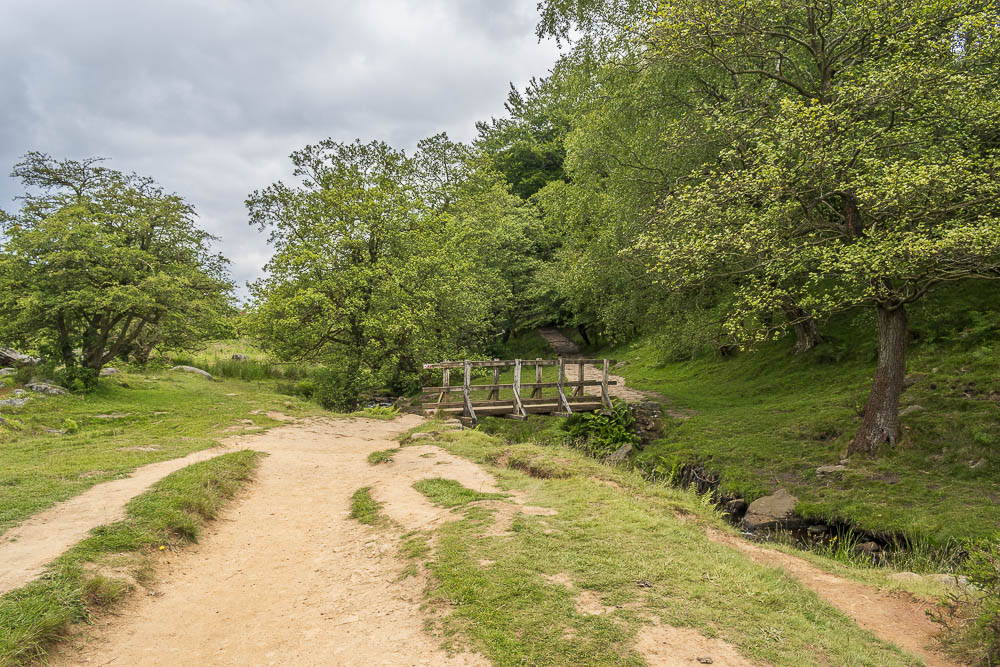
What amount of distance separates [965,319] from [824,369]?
3.65 metres

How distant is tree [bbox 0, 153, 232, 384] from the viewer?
17547 millimetres

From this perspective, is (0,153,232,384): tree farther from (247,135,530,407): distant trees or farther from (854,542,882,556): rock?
(854,542,882,556): rock

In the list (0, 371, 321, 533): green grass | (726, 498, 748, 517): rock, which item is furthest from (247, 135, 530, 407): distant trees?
(726, 498, 748, 517): rock

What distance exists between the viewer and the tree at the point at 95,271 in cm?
1755

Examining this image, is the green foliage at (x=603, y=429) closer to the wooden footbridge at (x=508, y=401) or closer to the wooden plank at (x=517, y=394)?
the wooden footbridge at (x=508, y=401)

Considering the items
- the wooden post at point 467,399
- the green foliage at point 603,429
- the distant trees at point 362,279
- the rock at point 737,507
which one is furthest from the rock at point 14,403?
the rock at point 737,507

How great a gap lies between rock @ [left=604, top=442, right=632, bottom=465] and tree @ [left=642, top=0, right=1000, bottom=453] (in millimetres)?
4763

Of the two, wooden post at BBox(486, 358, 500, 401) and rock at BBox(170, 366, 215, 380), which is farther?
rock at BBox(170, 366, 215, 380)

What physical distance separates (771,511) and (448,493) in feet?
20.7

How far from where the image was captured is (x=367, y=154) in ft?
78.7

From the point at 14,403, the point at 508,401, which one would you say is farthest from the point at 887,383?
the point at 14,403

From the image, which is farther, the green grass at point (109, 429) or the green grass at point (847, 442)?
the green grass at point (847, 442)

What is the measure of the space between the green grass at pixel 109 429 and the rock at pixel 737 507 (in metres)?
10.9

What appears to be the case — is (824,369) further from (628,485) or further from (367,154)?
(367,154)
